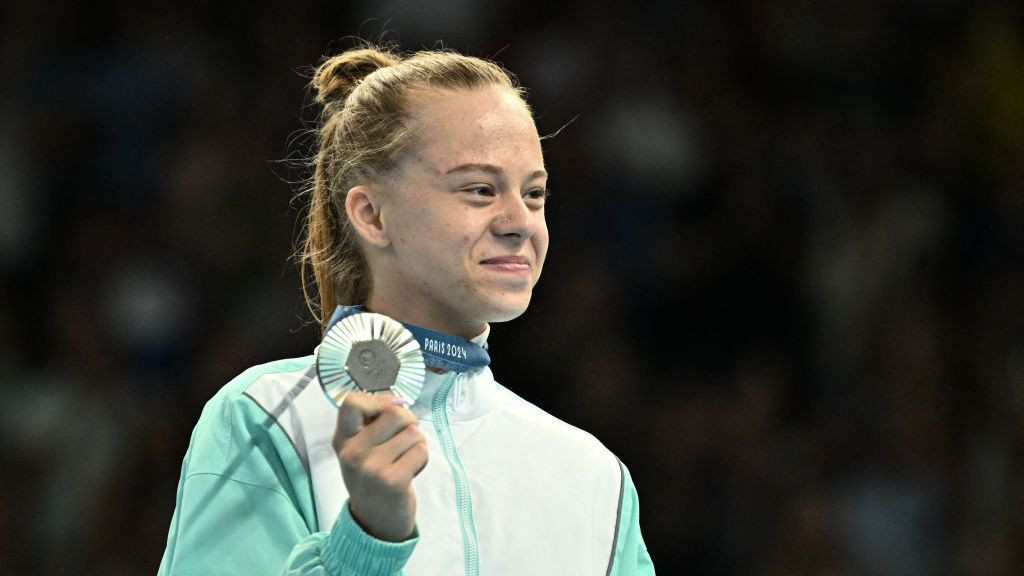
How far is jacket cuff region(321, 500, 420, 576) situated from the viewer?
1.56m

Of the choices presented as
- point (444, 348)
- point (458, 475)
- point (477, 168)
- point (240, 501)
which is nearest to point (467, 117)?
point (477, 168)

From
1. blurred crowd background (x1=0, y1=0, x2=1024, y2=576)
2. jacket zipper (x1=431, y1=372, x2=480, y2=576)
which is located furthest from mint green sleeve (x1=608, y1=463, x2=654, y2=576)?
blurred crowd background (x1=0, y1=0, x2=1024, y2=576)

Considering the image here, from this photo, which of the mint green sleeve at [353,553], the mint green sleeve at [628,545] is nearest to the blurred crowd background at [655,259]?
the mint green sleeve at [628,545]

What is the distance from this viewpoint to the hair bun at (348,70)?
2084 mm

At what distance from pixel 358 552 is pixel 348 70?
2.61ft

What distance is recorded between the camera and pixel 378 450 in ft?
4.96

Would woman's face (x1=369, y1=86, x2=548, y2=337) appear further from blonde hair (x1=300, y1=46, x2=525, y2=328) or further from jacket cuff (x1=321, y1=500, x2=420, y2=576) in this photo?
jacket cuff (x1=321, y1=500, x2=420, y2=576)

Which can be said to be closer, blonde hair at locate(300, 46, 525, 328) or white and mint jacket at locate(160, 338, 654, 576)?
white and mint jacket at locate(160, 338, 654, 576)

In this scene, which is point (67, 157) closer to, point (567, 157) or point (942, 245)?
point (567, 157)

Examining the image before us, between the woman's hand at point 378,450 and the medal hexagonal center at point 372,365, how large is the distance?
0.05 ft

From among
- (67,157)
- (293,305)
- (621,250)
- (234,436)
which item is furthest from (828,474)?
(234,436)

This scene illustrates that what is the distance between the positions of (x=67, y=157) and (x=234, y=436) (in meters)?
2.77

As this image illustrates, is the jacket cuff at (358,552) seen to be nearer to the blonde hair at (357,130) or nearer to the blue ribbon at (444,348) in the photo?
the blue ribbon at (444,348)

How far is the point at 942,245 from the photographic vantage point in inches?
180
